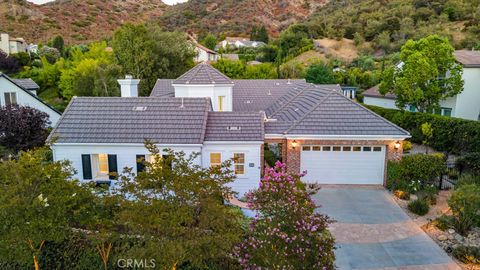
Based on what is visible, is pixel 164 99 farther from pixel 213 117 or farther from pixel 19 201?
pixel 19 201

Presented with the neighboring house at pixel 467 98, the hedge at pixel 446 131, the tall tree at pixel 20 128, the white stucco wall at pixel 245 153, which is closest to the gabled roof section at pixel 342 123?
the white stucco wall at pixel 245 153

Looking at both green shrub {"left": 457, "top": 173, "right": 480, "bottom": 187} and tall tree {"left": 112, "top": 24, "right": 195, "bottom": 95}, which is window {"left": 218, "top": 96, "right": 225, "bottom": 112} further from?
tall tree {"left": 112, "top": 24, "right": 195, "bottom": 95}

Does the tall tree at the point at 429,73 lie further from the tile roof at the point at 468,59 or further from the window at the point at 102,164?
the window at the point at 102,164

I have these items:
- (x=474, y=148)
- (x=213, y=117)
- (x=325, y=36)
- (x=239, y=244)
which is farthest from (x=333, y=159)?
(x=325, y=36)

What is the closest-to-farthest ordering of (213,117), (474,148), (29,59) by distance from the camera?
(213,117)
(474,148)
(29,59)

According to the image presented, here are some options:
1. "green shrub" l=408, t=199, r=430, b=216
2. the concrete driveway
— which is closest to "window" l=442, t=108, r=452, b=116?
the concrete driveway

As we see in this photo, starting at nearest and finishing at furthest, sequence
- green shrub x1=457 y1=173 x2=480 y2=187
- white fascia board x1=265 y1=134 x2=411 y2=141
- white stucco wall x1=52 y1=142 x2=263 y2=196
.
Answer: white stucco wall x1=52 y1=142 x2=263 y2=196
green shrub x1=457 y1=173 x2=480 y2=187
white fascia board x1=265 y1=134 x2=411 y2=141
